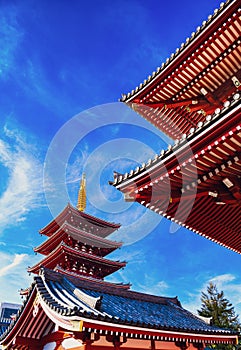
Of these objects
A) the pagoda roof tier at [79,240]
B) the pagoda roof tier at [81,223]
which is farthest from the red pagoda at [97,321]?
the pagoda roof tier at [81,223]

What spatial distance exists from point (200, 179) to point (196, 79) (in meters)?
4.16

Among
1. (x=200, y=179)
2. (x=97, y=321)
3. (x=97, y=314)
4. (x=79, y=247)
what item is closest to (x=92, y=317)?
(x=97, y=321)

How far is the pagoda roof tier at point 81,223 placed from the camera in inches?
1105

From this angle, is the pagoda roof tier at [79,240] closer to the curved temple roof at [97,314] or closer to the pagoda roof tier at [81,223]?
the pagoda roof tier at [81,223]

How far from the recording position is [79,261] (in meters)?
25.5

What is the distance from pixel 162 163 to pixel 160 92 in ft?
14.8

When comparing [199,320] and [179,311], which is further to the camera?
[179,311]

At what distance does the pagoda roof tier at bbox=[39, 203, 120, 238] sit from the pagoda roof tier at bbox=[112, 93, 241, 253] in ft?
66.3

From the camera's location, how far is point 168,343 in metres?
9.57

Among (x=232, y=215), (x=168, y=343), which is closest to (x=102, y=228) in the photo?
(x=168, y=343)

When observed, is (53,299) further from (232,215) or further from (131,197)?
(232,215)

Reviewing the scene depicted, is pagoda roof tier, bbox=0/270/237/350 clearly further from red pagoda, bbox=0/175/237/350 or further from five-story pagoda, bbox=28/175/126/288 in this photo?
five-story pagoda, bbox=28/175/126/288

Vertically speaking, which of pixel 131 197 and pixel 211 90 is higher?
pixel 211 90

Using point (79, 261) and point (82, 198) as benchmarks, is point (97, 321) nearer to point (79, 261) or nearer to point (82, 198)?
point (79, 261)
